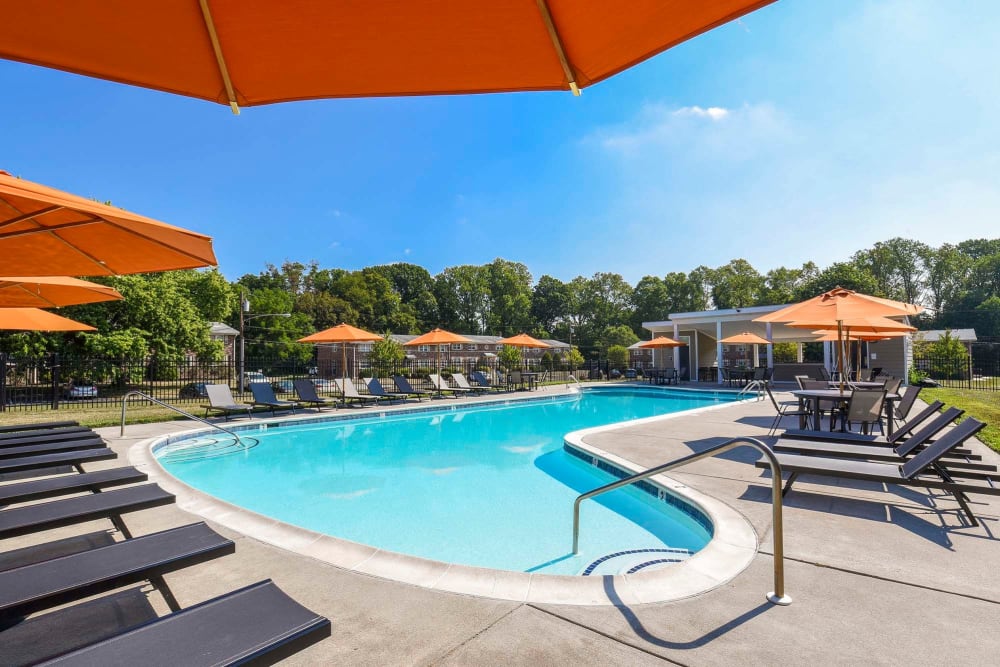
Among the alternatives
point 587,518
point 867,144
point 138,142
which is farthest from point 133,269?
point 138,142

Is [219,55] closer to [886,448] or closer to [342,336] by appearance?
[886,448]

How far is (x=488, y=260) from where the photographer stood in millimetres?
70750

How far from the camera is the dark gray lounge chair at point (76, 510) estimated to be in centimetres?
247

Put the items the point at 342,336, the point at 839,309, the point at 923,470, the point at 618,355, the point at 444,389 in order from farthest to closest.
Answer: the point at 618,355
the point at 444,389
the point at 342,336
the point at 839,309
the point at 923,470

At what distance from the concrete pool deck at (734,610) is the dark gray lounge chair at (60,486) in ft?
2.10

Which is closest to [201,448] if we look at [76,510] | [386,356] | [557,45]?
[76,510]

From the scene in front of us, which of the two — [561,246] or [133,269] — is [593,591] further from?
[561,246]

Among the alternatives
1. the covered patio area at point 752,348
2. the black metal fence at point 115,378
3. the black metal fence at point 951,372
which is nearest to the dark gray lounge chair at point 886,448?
the black metal fence at point 115,378

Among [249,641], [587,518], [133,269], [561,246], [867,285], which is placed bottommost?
[587,518]

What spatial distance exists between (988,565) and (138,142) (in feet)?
85.2

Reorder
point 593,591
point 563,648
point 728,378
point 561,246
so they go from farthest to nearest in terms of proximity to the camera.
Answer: point 561,246
point 728,378
point 593,591
point 563,648

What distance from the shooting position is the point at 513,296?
2638 inches

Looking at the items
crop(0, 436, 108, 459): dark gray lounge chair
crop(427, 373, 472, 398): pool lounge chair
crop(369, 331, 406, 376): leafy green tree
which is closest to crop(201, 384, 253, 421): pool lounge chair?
crop(0, 436, 108, 459): dark gray lounge chair

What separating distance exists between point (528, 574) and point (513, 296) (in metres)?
64.4
